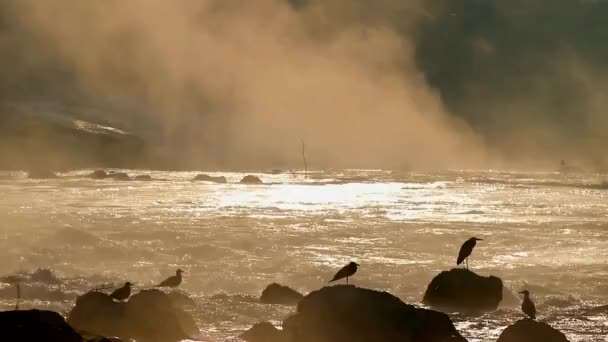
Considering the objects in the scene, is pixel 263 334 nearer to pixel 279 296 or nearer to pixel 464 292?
pixel 279 296

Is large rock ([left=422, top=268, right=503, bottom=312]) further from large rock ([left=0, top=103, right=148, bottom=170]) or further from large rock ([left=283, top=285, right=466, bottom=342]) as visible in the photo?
large rock ([left=0, top=103, right=148, bottom=170])

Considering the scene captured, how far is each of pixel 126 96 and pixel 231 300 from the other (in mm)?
184920

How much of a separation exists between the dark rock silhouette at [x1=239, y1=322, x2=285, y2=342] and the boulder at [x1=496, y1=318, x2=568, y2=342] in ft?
12.5

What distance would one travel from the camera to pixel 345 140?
194625 millimetres

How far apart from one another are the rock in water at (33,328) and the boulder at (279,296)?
883 cm

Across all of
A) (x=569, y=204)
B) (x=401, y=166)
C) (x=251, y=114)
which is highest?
(x=251, y=114)

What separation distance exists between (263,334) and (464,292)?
19.7 feet

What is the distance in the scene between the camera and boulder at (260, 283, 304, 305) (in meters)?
19.9

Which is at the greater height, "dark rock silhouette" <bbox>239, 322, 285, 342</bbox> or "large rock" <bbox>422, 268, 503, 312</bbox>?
"large rock" <bbox>422, 268, 503, 312</bbox>

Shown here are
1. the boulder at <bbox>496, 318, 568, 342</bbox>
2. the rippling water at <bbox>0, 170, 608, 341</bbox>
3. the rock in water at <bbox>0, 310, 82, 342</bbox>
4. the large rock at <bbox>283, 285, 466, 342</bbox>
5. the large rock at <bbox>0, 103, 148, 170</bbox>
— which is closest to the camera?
the rock in water at <bbox>0, 310, 82, 342</bbox>

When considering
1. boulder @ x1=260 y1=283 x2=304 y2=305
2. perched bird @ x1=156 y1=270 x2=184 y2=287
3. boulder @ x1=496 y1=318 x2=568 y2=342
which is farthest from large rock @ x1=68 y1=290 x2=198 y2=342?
boulder @ x1=496 y1=318 x2=568 y2=342

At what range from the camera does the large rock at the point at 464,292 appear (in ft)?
64.0

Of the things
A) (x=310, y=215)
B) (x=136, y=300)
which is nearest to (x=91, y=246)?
(x=136, y=300)

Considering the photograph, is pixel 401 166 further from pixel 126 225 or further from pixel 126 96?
pixel 126 225
